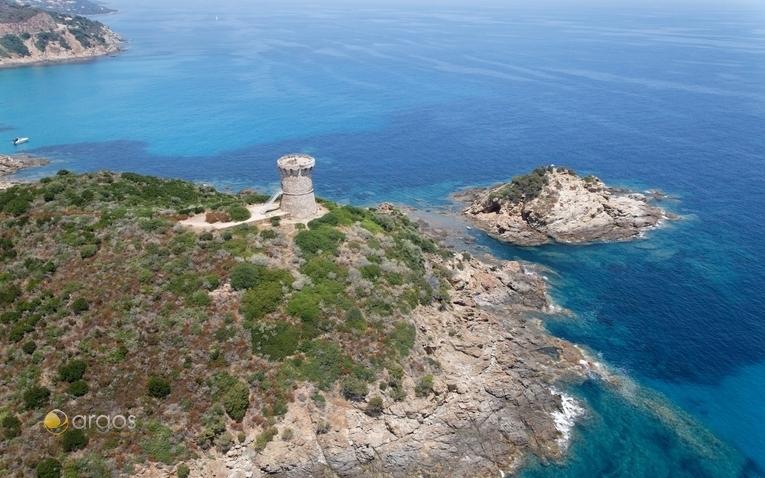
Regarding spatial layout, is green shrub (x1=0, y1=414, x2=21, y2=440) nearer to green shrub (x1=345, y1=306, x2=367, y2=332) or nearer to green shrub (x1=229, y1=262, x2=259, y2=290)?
green shrub (x1=229, y1=262, x2=259, y2=290)

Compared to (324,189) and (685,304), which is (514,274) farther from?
(324,189)

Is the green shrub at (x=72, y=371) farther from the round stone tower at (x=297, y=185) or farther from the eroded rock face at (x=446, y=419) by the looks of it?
the round stone tower at (x=297, y=185)

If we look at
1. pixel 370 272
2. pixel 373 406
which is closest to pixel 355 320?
pixel 370 272

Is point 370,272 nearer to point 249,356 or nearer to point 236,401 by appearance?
point 249,356

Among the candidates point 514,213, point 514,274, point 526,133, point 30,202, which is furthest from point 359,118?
point 30,202

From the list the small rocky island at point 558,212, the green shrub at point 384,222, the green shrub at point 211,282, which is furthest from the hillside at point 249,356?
the small rocky island at point 558,212
